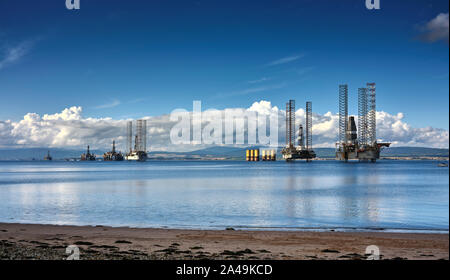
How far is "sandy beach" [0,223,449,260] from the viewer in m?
15.0

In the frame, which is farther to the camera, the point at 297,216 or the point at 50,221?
the point at 297,216

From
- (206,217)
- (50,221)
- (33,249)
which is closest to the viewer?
(33,249)

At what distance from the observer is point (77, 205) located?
39.2 metres

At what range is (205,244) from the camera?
58.6ft

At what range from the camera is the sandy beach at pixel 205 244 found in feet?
49.2

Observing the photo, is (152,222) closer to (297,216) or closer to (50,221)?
(50,221)
